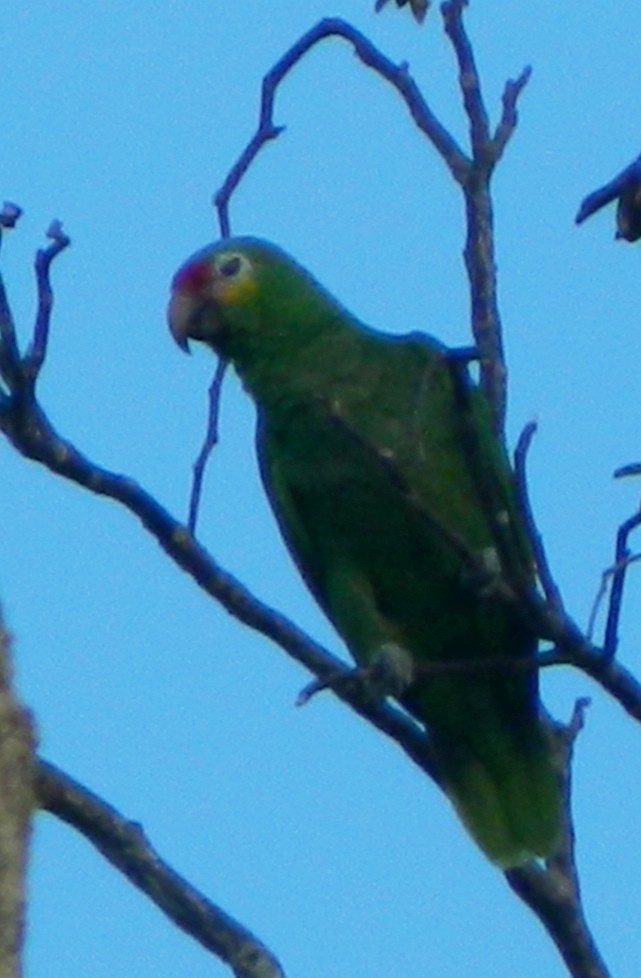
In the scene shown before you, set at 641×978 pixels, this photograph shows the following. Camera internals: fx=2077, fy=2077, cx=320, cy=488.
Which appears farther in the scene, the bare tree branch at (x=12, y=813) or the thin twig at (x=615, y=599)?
the thin twig at (x=615, y=599)

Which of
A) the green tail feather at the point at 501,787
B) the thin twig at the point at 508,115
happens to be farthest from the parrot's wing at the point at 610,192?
the green tail feather at the point at 501,787

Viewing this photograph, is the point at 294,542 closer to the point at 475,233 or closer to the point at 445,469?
the point at 445,469

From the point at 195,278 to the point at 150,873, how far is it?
247cm

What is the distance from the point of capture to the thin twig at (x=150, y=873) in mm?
2426

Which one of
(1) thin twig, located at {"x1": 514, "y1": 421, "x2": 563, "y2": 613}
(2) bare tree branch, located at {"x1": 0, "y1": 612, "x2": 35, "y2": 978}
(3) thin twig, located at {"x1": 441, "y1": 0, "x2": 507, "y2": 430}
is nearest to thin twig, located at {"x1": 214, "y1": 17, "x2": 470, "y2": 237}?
(3) thin twig, located at {"x1": 441, "y1": 0, "x2": 507, "y2": 430}

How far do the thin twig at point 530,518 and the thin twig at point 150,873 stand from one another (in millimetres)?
649

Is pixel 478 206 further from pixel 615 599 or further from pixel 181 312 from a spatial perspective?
pixel 181 312

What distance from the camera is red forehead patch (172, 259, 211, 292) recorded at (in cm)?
476

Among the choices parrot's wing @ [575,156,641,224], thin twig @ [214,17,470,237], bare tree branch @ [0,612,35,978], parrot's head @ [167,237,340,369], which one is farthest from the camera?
parrot's head @ [167,237,340,369]

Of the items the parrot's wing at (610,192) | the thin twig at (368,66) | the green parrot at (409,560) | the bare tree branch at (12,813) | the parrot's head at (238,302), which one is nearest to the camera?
the bare tree branch at (12,813)

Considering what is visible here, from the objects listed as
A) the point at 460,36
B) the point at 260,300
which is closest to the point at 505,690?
the point at 260,300

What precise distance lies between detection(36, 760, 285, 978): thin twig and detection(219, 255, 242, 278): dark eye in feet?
7.92

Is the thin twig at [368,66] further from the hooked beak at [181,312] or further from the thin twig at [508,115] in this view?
the hooked beak at [181,312]

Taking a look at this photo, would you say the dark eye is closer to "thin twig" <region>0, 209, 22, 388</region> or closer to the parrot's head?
the parrot's head
